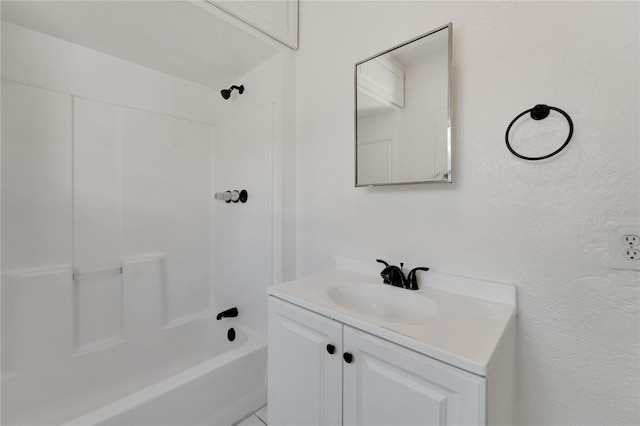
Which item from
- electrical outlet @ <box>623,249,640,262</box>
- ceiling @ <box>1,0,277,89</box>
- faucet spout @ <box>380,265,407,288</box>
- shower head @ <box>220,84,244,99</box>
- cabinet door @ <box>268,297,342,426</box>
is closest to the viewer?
electrical outlet @ <box>623,249,640,262</box>

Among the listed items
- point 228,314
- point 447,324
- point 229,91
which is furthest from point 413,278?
point 229,91

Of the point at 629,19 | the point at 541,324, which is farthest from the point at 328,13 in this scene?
the point at 541,324

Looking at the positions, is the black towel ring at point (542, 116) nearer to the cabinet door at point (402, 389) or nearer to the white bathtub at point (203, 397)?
the cabinet door at point (402, 389)

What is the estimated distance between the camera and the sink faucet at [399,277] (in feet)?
3.63

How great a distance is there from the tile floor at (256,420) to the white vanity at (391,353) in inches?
17.0

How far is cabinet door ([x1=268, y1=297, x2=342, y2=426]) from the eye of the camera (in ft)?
2.82

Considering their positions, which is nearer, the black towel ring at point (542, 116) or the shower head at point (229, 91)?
the black towel ring at point (542, 116)

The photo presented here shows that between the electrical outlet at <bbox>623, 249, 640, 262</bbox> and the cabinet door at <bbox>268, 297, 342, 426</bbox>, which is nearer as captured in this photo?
the electrical outlet at <bbox>623, 249, 640, 262</bbox>

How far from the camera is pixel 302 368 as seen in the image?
953 millimetres

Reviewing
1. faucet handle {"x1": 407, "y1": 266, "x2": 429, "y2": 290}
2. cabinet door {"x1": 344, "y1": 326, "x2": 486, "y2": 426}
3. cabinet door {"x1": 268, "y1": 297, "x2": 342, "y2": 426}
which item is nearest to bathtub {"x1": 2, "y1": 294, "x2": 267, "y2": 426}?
cabinet door {"x1": 268, "y1": 297, "x2": 342, "y2": 426}

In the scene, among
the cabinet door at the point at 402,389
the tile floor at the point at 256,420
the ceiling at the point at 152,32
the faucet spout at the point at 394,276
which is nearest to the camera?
the cabinet door at the point at 402,389

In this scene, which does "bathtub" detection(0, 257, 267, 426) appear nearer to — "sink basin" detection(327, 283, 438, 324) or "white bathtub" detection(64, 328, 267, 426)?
"white bathtub" detection(64, 328, 267, 426)

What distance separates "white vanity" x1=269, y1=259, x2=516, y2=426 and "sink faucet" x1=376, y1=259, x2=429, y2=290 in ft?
0.11

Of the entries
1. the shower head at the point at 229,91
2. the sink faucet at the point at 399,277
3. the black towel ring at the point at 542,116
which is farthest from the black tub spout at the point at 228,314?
the black towel ring at the point at 542,116
